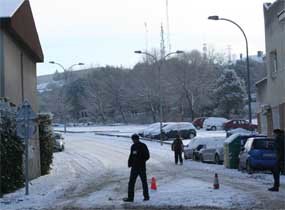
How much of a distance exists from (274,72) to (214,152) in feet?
19.9

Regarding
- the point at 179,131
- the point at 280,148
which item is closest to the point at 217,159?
the point at 280,148

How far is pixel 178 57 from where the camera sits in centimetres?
10188

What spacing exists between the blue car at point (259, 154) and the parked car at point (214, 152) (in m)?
7.24

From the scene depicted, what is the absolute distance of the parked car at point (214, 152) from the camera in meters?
32.8

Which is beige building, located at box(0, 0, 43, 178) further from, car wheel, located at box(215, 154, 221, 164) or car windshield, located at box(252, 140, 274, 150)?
car wheel, located at box(215, 154, 221, 164)

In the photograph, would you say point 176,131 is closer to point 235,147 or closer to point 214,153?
point 214,153

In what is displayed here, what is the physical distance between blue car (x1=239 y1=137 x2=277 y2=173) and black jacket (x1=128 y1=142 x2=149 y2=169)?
8999 millimetres

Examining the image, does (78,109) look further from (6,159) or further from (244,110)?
(6,159)

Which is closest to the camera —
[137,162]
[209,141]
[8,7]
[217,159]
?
[137,162]

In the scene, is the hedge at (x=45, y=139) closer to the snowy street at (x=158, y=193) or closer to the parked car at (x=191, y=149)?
the snowy street at (x=158, y=193)

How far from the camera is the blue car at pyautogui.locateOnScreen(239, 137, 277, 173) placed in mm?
24594

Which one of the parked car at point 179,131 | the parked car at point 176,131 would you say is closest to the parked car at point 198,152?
the parked car at point 176,131

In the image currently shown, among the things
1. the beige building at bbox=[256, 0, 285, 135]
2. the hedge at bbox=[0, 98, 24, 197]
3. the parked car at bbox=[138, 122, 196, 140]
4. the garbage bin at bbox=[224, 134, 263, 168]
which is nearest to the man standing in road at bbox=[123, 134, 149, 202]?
the hedge at bbox=[0, 98, 24, 197]

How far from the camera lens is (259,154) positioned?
2467 cm
